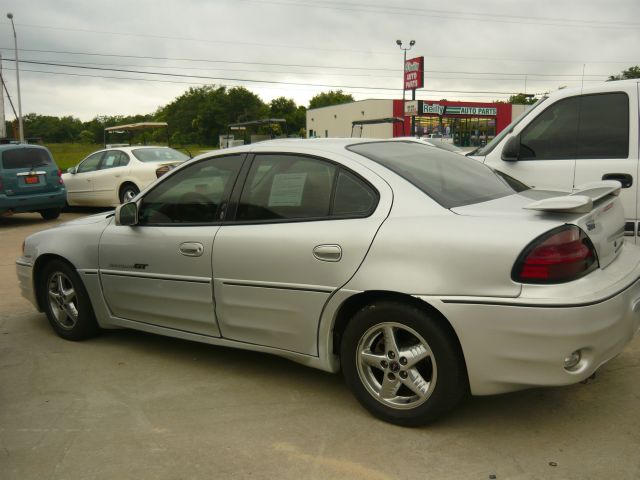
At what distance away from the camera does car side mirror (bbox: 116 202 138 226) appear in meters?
4.32

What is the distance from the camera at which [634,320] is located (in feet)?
10.2

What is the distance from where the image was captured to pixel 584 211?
118 inches

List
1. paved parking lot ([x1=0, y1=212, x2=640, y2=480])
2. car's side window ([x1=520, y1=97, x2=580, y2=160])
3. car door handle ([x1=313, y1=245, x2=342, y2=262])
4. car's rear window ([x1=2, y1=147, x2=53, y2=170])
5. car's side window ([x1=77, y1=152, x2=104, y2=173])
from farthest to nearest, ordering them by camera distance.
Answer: car's side window ([x1=77, y1=152, x2=104, y2=173]), car's rear window ([x1=2, y1=147, x2=53, y2=170]), car's side window ([x1=520, y1=97, x2=580, y2=160]), car door handle ([x1=313, y1=245, x2=342, y2=262]), paved parking lot ([x1=0, y1=212, x2=640, y2=480])

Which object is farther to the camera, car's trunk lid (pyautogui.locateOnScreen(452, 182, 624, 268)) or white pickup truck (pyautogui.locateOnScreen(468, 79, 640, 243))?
white pickup truck (pyautogui.locateOnScreen(468, 79, 640, 243))

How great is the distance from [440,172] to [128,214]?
2167 millimetres

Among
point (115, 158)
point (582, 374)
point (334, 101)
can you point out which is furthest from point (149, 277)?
point (334, 101)

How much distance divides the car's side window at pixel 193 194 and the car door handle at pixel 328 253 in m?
0.87

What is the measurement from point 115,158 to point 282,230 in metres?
11.3

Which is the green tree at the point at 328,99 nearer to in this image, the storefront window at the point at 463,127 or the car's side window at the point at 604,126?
the storefront window at the point at 463,127

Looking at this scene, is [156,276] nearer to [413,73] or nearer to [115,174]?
Answer: [115,174]

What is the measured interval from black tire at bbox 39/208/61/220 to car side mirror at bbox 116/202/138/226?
1030 centimetres

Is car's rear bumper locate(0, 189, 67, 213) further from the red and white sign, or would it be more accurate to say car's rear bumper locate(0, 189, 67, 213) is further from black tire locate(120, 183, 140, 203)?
the red and white sign

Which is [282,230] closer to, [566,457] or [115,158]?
[566,457]

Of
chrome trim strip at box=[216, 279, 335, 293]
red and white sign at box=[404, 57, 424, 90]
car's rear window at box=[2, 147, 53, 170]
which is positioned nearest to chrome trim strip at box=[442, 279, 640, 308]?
A: chrome trim strip at box=[216, 279, 335, 293]
